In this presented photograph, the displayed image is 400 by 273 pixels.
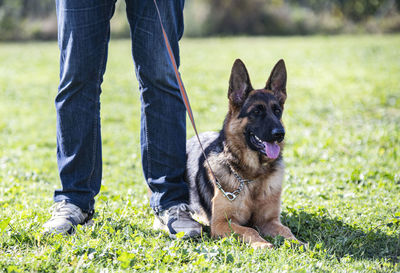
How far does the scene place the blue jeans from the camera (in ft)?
9.90

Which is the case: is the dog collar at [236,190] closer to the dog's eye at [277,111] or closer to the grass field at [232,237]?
the grass field at [232,237]

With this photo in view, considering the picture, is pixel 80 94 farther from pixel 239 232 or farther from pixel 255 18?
pixel 255 18

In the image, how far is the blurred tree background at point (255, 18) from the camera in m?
28.5

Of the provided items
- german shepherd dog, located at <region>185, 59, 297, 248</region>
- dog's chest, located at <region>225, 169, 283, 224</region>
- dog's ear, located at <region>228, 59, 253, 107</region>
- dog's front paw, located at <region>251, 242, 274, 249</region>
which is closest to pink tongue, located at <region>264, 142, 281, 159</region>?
german shepherd dog, located at <region>185, 59, 297, 248</region>

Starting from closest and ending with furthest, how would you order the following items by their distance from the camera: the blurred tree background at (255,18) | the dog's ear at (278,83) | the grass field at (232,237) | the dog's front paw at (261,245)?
the grass field at (232,237), the dog's front paw at (261,245), the dog's ear at (278,83), the blurred tree background at (255,18)

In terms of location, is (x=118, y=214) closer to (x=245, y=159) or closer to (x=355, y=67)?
(x=245, y=159)

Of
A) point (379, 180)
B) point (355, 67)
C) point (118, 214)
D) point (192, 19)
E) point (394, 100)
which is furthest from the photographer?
point (192, 19)

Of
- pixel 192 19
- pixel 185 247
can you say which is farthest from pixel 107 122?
pixel 192 19

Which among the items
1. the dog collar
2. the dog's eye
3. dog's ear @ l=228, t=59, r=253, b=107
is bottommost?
the dog collar

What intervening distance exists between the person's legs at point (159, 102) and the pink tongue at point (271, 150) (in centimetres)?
63

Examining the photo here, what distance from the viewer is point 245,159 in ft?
11.4

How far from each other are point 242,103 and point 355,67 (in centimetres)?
1213

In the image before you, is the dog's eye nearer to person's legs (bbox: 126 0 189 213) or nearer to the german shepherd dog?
the german shepherd dog

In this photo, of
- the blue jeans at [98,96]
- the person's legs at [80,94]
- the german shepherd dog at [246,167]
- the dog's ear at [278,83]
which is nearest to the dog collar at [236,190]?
the german shepherd dog at [246,167]
